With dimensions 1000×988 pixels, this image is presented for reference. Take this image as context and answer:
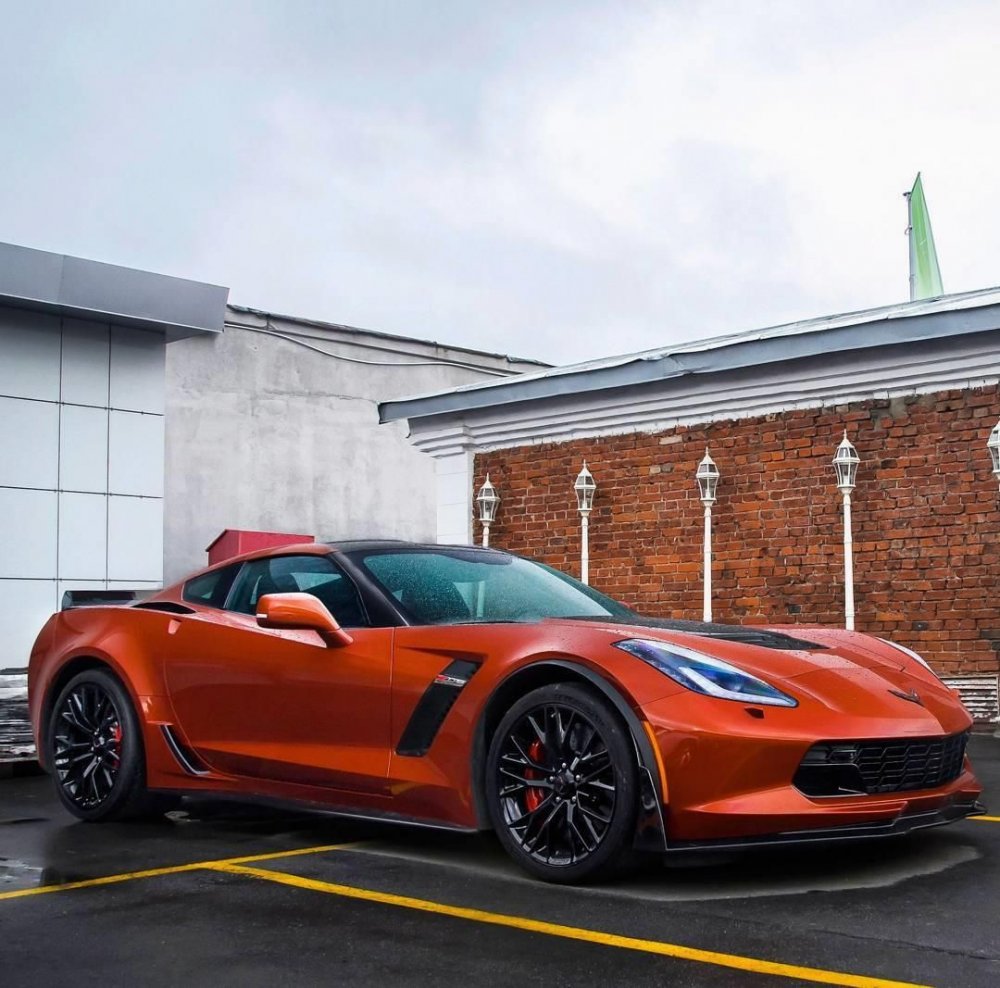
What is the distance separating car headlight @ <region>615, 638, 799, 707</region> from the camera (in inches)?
179

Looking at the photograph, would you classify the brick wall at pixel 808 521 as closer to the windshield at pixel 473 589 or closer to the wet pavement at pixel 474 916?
the wet pavement at pixel 474 916

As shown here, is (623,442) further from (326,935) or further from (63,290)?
(326,935)

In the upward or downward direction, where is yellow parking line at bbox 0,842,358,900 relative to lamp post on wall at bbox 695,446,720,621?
downward

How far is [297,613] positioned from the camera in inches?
209

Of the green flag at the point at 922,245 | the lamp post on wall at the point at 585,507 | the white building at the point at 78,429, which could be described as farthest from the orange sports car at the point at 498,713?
the green flag at the point at 922,245

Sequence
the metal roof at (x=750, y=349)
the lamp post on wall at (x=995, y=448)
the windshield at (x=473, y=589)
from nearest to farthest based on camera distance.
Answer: the windshield at (x=473, y=589), the lamp post on wall at (x=995, y=448), the metal roof at (x=750, y=349)

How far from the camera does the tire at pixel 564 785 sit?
4.52 meters

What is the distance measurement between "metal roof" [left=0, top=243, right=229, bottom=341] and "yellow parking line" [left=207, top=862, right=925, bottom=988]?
1160 cm

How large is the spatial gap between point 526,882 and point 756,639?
1236 millimetres

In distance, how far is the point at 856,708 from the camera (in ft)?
15.3

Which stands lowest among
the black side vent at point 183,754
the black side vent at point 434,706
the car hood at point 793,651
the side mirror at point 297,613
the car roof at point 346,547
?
the black side vent at point 183,754

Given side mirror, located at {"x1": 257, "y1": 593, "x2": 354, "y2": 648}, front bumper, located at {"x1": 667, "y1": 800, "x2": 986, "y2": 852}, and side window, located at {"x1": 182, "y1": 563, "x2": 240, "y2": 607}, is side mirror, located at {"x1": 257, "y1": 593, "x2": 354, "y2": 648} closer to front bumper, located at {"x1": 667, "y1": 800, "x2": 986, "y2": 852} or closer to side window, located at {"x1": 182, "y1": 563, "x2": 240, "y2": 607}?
side window, located at {"x1": 182, "y1": 563, "x2": 240, "y2": 607}

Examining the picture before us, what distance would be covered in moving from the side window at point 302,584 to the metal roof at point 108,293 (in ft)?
33.3

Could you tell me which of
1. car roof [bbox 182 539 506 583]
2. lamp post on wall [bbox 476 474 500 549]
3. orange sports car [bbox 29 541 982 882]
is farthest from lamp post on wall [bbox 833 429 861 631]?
car roof [bbox 182 539 506 583]
